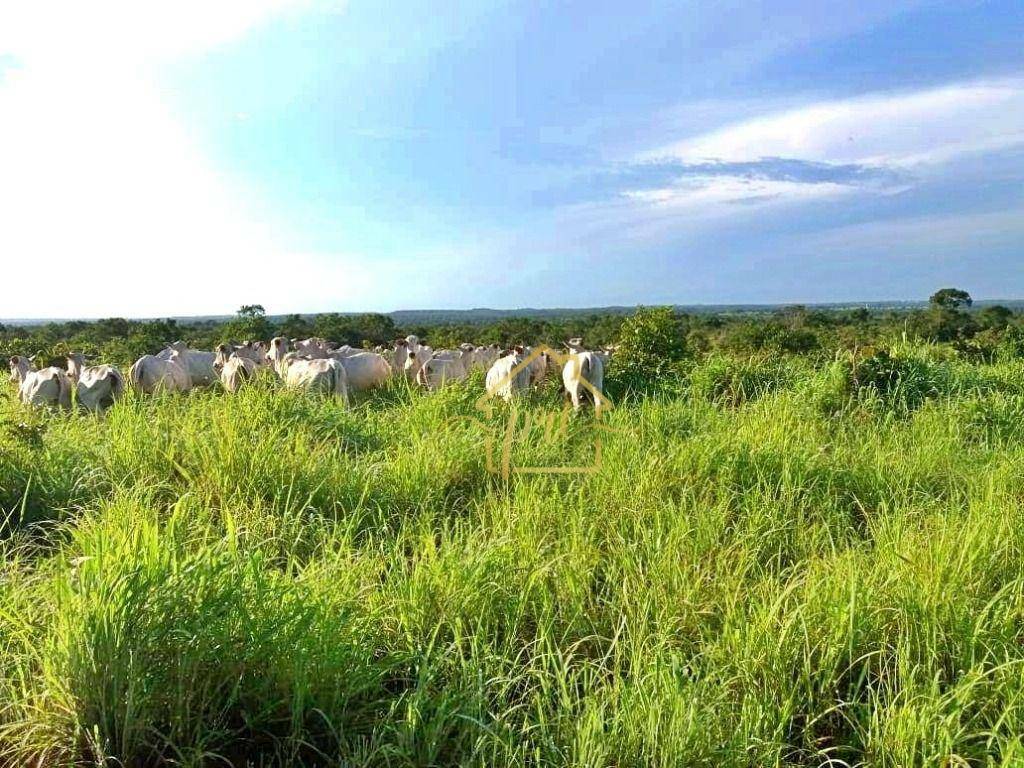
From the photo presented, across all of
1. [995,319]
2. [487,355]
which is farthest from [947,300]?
[487,355]

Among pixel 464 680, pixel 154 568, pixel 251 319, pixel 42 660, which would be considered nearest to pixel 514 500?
pixel 464 680

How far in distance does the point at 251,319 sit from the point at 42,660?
17.3m

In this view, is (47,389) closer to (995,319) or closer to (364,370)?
(364,370)

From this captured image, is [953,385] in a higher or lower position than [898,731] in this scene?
higher

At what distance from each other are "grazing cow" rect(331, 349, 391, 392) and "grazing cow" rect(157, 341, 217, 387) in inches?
84.4

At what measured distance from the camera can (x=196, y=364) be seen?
9492mm

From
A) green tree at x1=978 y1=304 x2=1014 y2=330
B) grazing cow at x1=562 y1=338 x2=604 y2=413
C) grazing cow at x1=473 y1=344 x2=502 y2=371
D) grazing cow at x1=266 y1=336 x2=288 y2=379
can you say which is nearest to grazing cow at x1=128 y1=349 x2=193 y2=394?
grazing cow at x1=266 y1=336 x2=288 y2=379

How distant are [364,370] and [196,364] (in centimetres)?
297

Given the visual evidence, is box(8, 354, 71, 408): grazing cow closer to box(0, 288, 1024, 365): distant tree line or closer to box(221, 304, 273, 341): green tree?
box(0, 288, 1024, 365): distant tree line

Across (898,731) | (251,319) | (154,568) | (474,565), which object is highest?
(251,319)

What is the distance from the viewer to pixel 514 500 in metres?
3.51

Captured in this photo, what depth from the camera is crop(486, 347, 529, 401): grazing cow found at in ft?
19.7

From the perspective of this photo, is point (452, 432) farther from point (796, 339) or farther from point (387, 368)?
point (796, 339)

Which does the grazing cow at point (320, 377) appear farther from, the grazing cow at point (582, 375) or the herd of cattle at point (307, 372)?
the grazing cow at point (582, 375)
